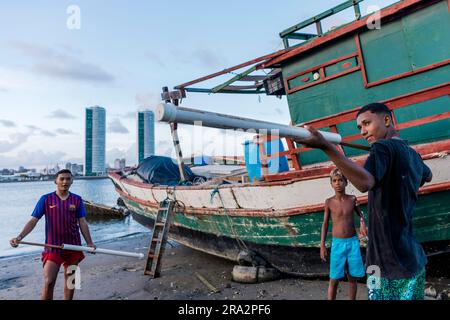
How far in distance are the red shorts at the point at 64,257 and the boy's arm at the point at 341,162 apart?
4.00 m

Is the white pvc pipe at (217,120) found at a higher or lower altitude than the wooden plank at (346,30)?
lower

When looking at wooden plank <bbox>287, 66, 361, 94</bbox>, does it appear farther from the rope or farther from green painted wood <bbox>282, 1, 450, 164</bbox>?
the rope

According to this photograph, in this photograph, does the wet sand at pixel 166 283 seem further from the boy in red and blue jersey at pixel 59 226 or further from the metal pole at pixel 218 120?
the metal pole at pixel 218 120

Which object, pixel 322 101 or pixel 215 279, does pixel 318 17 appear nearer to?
pixel 322 101

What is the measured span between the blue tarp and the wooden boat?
95.6 inches

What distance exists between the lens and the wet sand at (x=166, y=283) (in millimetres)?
5145

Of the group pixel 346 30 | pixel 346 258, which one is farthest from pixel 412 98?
pixel 346 30

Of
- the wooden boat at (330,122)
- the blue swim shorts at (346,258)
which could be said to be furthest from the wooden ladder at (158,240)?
the blue swim shorts at (346,258)

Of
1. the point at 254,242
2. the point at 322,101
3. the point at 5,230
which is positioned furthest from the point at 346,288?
the point at 5,230

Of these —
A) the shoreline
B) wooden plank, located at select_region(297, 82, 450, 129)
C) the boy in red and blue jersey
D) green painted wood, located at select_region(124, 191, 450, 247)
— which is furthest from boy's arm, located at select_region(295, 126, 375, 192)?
the boy in red and blue jersey

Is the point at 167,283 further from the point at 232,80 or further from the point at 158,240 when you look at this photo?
the point at 232,80

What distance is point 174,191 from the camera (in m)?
6.97

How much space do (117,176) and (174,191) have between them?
520 cm

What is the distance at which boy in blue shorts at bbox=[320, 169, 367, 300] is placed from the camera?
152 inches
